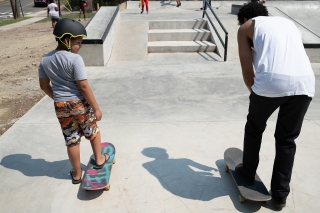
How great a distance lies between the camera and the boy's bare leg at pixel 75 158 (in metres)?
2.81

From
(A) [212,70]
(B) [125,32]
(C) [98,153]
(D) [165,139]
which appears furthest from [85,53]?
(C) [98,153]

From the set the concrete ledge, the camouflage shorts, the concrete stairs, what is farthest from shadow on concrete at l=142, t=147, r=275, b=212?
the concrete stairs

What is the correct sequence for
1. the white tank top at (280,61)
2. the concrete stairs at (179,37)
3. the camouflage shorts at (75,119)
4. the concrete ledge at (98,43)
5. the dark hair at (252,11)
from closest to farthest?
the white tank top at (280,61) < the dark hair at (252,11) < the camouflage shorts at (75,119) < the concrete ledge at (98,43) < the concrete stairs at (179,37)

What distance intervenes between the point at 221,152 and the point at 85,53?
16.5ft

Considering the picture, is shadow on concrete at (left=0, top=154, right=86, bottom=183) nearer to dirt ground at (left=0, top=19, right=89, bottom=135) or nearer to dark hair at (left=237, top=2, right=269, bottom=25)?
dirt ground at (left=0, top=19, right=89, bottom=135)

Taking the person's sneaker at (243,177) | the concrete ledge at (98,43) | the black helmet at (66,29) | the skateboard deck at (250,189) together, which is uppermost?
the black helmet at (66,29)

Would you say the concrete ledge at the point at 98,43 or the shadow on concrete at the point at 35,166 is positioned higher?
the concrete ledge at the point at 98,43

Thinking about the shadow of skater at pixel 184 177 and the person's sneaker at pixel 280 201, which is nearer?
the person's sneaker at pixel 280 201

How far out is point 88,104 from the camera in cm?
275

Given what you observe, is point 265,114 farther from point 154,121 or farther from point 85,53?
point 85,53

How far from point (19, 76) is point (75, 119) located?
5.67 metres

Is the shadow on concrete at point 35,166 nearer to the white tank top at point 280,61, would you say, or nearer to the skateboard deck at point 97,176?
the skateboard deck at point 97,176

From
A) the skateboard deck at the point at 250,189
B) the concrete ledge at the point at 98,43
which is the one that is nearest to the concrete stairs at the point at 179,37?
the concrete ledge at the point at 98,43

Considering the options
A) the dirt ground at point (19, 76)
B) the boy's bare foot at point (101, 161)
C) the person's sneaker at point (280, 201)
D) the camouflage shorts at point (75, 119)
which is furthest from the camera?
the dirt ground at point (19, 76)
